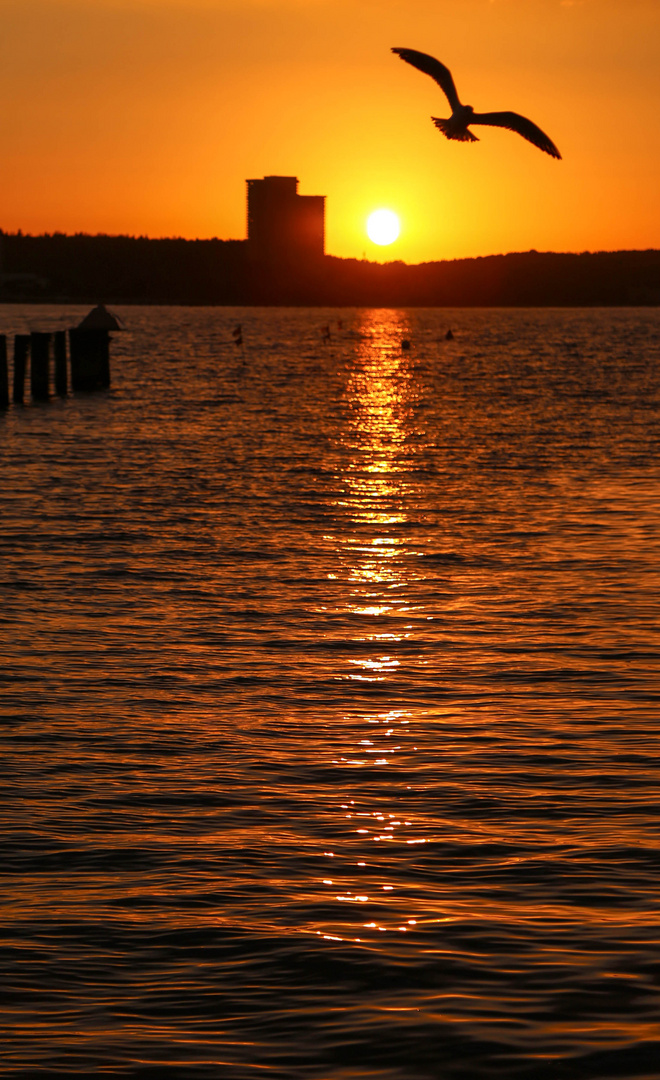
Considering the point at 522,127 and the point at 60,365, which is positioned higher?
the point at 522,127

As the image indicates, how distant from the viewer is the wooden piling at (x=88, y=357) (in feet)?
187

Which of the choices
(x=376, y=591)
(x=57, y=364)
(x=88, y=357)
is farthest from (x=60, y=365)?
(x=376, y=591)

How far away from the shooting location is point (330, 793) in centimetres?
915

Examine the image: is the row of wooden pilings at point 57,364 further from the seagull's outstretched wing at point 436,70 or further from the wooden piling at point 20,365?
the seagull's outstretched wing at point 436,70

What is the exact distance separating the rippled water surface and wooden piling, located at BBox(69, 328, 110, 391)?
34.4 m

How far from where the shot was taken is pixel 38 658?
1280 centimetres

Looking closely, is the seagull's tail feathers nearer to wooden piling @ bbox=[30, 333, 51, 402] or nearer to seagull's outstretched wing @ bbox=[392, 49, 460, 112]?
seagull's outstretched wing @ bbox=[392, 49, 460, 112]

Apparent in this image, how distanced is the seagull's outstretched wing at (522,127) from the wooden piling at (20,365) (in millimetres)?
34932

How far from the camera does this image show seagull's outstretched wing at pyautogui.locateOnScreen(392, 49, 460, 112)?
13.7 meters

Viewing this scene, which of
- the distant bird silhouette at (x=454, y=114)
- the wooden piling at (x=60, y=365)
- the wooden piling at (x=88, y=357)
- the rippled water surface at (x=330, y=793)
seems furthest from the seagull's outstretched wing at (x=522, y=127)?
the wooden piling at (x=88, y=357)

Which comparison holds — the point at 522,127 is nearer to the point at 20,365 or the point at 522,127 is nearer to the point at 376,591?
the point at 376,591

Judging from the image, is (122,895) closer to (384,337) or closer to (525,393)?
(525,393)

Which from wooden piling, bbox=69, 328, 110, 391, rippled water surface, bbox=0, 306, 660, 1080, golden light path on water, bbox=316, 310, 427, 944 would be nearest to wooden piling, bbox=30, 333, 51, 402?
wooden piling, bbox=69, 328, 110, 391

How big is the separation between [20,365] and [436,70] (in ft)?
119
